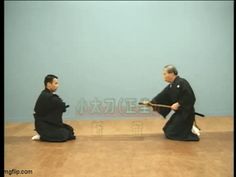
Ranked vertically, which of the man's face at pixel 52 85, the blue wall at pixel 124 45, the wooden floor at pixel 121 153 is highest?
the blue wall at pixel 124 45

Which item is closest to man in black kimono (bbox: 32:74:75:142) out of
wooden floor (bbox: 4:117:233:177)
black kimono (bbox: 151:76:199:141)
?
wooden floor (bbox: 4:117:233:177)

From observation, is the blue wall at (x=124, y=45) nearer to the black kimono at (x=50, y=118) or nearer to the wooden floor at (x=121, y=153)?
the wooden floor at (x=121, y=153)

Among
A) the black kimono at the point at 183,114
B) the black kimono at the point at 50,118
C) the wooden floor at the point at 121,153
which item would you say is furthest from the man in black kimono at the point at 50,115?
the black kimono at the point at 183,114

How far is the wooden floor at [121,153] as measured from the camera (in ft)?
10.4

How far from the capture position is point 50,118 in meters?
4.41

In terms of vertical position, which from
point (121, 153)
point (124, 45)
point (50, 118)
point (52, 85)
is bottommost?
point (121, 153)

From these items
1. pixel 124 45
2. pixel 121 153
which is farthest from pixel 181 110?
pixel 124 45

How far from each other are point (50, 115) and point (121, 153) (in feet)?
3.50

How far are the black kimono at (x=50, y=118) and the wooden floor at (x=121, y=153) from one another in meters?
0.13

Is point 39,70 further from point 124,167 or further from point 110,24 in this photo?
point 124,167

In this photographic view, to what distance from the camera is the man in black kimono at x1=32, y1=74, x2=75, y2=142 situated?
4.36 meters

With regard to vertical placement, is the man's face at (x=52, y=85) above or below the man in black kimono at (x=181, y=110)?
above

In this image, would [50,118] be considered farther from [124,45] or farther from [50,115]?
[124,45]

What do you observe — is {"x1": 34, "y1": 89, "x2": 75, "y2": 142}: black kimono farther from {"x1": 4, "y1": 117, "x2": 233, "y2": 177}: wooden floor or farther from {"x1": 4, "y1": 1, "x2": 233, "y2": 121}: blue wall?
{"x1": 4, "y1": 1, "x2": 233, "y2": 121}: blue wall
